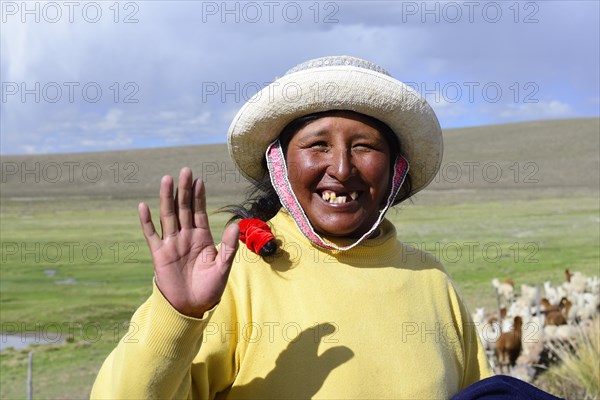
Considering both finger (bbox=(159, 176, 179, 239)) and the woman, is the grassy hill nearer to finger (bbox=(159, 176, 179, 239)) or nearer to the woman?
the woman

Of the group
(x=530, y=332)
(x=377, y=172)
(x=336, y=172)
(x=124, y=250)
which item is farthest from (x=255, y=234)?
(x=124, y=250)

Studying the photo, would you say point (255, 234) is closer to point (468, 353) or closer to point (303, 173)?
point (303, 173)

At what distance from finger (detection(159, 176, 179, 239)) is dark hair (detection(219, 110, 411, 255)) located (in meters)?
0.46

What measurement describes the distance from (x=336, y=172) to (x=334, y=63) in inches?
13.3

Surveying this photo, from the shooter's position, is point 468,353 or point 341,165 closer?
Answer: point 341,165

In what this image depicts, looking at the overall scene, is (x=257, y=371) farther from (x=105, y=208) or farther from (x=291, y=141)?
(x=105, y=208)

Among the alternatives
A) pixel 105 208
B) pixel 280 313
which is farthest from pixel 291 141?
pixel 105 208

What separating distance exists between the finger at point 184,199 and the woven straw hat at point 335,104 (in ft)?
1.97

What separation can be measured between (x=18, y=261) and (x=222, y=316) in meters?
18.5

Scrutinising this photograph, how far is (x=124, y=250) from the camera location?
2214cm

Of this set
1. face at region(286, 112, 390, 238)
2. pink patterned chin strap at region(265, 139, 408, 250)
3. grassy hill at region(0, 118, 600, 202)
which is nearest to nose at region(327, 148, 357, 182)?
face at region(286, 112, 390, 238)

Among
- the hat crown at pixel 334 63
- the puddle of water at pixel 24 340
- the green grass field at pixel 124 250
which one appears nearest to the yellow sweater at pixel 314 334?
the hat crown at pixel 334 63

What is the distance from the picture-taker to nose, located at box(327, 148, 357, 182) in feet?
7.27

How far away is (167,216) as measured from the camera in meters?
1.79
